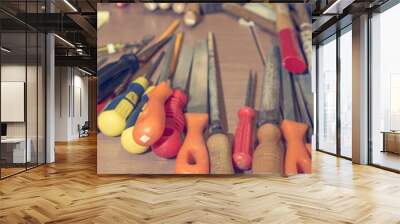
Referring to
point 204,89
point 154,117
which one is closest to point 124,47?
point 154,117

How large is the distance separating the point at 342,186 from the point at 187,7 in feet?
12.5

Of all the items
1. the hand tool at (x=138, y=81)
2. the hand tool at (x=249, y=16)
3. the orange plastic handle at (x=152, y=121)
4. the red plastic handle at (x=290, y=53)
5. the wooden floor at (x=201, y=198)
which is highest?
the hand tool at (x=249, y=16)

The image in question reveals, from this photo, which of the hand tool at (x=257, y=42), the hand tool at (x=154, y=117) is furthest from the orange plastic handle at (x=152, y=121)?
the hand tool at (x=257, y=42)

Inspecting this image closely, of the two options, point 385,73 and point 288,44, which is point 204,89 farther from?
point 385,73

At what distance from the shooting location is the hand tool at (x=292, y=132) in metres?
6.47

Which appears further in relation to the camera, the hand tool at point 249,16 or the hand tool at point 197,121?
the hand tool at point 249,16

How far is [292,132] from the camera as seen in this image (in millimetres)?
6480

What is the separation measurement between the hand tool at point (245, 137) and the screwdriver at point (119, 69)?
177 cm

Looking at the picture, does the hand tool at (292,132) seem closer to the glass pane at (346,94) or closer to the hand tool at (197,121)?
the hand tool at (197,121)

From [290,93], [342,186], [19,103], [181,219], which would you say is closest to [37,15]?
[19,103]

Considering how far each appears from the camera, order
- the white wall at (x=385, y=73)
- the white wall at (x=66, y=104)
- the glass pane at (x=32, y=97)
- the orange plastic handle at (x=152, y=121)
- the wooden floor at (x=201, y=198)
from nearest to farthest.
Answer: the wooden floor at (x=201, y=198) < the orange plastic handle at (x=152, y=121) < the white wall at (x=385, y=73) < the glass pane at (x=32, y=97) < the white wall at (x=66, y=104)

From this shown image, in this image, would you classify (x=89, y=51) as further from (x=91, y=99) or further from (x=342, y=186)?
(x=342, y=186)

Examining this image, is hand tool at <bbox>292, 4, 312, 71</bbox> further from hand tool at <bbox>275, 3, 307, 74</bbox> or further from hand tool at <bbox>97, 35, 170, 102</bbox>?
hand tool at <bbox>97, 35, 170, 102</bbox>

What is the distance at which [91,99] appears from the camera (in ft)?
73.1
